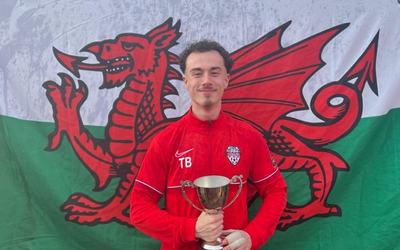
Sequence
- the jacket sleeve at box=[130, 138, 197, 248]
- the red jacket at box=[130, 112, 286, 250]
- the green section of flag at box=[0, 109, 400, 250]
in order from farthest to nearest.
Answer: the green section of flag at box=[0, 109, 400, 250], the red jacket at box=[130, 112, 286, 250], the jacket sleeve at box=[130, 138, 197, 248]

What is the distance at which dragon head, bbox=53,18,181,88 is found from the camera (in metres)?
2.09

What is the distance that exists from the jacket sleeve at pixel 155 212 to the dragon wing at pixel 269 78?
70 cm

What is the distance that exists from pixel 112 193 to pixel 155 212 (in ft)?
2.17

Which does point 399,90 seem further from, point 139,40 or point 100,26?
point 100,26

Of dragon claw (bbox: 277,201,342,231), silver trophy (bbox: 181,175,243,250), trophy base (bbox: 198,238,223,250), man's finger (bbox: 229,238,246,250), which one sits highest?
silver trophy (bbox: 181,175,243,250)

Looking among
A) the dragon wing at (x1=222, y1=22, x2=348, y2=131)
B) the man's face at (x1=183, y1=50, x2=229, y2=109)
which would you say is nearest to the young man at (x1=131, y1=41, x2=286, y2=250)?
the man's face at (x1=183, y1=50, x2=229, y2=109)

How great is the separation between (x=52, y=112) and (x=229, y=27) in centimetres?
131

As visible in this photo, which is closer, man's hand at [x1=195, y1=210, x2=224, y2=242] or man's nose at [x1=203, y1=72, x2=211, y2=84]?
man's hand at [x1=195, y1=210, x2=224, y2=242]

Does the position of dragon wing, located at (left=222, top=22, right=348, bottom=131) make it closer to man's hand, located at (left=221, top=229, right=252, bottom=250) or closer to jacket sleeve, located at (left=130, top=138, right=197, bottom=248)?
jacket sleeve, located at (left=130, top=138, right=197, bottom=248)

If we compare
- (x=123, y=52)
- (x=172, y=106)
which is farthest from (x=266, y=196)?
(x=123, y=52)

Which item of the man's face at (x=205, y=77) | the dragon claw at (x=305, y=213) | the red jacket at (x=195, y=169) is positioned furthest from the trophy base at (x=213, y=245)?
the dragon claw at (x=305, y=213)

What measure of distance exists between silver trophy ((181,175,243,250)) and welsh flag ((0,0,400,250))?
0.69m

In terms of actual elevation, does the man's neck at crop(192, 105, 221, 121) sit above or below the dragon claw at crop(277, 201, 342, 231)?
above

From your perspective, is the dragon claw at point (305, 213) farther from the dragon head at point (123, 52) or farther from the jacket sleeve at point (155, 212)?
the dragon head at point (123, 52)
